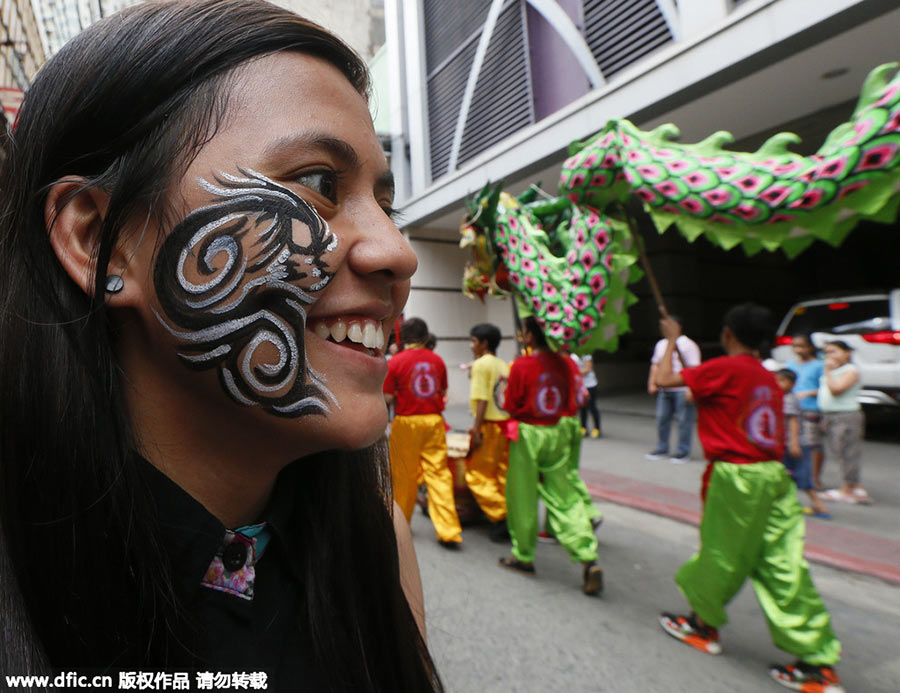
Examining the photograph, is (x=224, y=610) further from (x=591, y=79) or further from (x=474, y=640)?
(x=591, y=79)

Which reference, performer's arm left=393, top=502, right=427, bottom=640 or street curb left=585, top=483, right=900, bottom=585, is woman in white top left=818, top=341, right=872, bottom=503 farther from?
performer's arm left=393, top=502, right=427, bottom=640

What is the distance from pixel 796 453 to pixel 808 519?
60 centimetres

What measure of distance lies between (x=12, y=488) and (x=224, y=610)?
1.15 ft

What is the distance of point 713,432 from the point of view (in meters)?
3.20

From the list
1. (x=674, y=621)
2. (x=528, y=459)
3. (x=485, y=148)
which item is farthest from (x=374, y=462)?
(x=485, y=148)

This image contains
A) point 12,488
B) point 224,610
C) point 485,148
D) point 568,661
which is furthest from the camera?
point 485,148

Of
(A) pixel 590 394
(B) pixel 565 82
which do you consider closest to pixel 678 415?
(A) pixel 590 394

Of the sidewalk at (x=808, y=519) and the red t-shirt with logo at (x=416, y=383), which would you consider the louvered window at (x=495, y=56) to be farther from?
the sidewalk at (x=808, y=519)

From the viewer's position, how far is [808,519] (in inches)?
201

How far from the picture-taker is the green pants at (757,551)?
280 cm

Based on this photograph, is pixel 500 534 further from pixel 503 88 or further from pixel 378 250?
pixel 503 88

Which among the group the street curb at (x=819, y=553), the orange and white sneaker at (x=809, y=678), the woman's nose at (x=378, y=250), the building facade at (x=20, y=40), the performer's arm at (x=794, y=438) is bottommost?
the orange and white sneaker at (x=809, y=678)

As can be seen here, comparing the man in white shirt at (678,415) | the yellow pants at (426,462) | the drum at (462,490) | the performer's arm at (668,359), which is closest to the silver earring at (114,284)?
the performer's arm at (668,359)

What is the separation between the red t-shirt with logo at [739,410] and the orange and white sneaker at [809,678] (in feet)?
3.26
